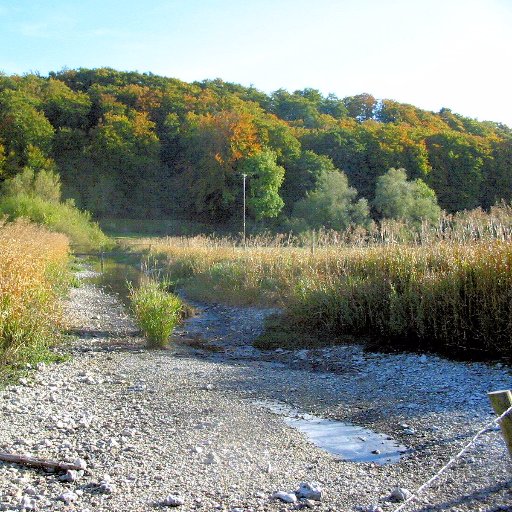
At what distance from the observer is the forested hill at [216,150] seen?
53562 mm

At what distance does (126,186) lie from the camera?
207 feet

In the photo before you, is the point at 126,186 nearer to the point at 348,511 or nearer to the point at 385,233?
the point at 385,233

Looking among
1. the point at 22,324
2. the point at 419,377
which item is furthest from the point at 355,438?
the point at 22,324

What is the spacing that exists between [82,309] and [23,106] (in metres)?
46.4

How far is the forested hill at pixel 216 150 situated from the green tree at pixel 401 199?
1955 millimetres

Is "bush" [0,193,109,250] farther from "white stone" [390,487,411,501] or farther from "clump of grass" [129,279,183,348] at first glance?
"white stone" [390,487,411,501]

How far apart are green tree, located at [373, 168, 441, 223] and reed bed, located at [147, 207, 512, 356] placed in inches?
1103

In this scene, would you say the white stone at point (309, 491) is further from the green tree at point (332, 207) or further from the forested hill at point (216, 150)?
the forested hill at point (216, 150)

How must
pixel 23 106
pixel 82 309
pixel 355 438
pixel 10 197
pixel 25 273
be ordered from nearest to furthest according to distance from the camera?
pixel 355 438 < pixel 25 273 < pixel 82 309 < pixel 10 197 < pixel 23 106

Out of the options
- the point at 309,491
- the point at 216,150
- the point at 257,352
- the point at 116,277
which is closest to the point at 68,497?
the point at 309,491

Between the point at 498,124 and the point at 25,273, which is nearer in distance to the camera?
the point at 25,273

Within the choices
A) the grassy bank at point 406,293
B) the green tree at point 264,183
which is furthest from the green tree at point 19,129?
the grassy bank at point 406,293

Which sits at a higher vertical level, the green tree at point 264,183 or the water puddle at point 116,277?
the green tree at point 264,183

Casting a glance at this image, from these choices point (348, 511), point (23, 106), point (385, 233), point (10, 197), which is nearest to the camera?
point (348, 511)
